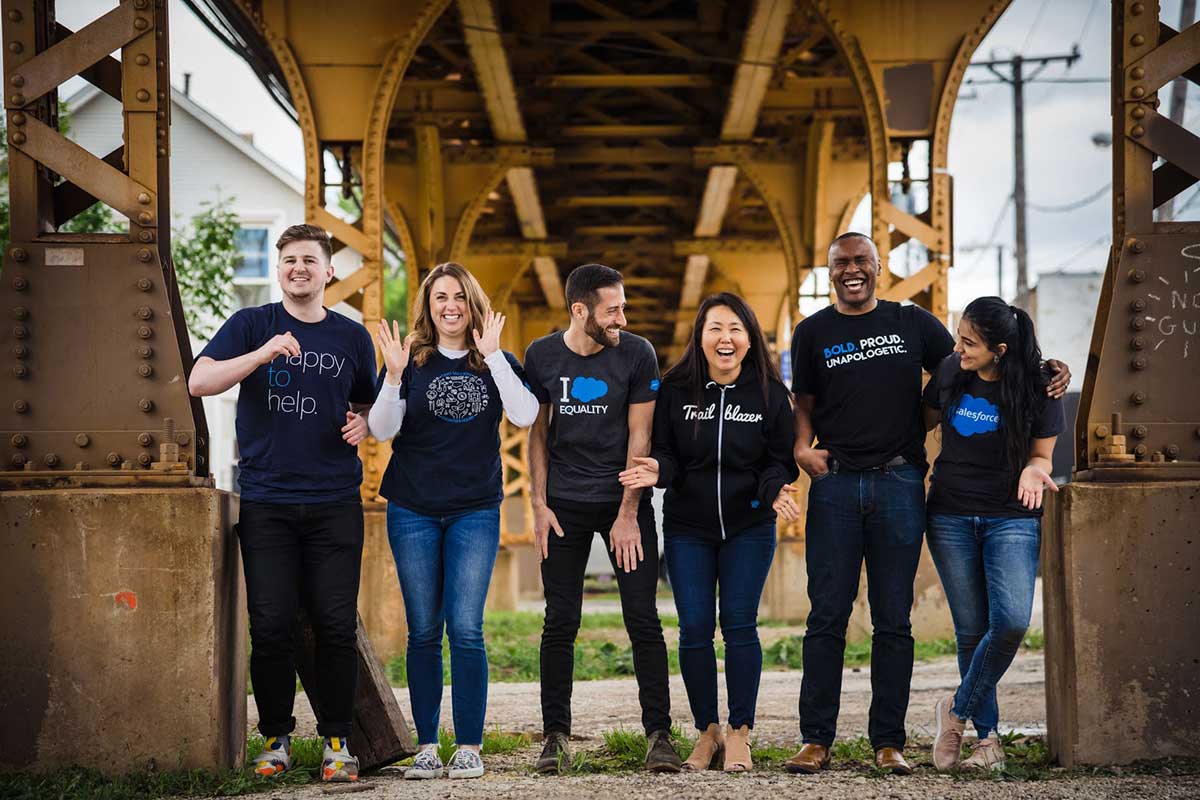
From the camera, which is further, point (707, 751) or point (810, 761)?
point (707, 751)

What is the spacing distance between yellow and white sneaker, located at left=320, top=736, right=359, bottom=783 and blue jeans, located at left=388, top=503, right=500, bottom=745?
357mm

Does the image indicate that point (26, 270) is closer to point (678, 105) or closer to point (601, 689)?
point (601, 689)

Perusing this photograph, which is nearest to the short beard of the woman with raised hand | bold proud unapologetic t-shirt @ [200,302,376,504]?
the woman with raised hand

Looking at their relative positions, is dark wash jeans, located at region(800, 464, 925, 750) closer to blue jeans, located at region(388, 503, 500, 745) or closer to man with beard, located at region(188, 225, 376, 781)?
blue jeans, located at region(388, 503, 500, 745)

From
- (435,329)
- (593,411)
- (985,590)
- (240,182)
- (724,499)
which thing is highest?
(240,182)

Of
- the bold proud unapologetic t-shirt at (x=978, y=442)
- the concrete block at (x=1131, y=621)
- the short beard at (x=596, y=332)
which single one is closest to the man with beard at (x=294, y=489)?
the short beard at (x=596, y=332)

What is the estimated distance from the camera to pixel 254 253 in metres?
30.8

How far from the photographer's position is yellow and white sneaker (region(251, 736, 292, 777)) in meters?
5.51

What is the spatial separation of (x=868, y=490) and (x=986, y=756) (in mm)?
1246

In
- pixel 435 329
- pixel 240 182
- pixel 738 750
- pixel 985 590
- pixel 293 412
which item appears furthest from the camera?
pixel 240 182

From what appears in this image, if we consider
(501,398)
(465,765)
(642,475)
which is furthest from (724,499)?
(465,765)

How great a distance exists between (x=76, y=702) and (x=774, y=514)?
2960 millimetres

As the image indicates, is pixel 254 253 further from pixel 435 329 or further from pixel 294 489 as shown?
pixel 294 489

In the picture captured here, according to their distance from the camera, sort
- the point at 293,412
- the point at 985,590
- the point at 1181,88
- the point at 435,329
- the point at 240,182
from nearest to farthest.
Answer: the point at 293,412 < the point at 985,590 < the point at 435,329 < the point at 1181,88 < the point at 240,182
